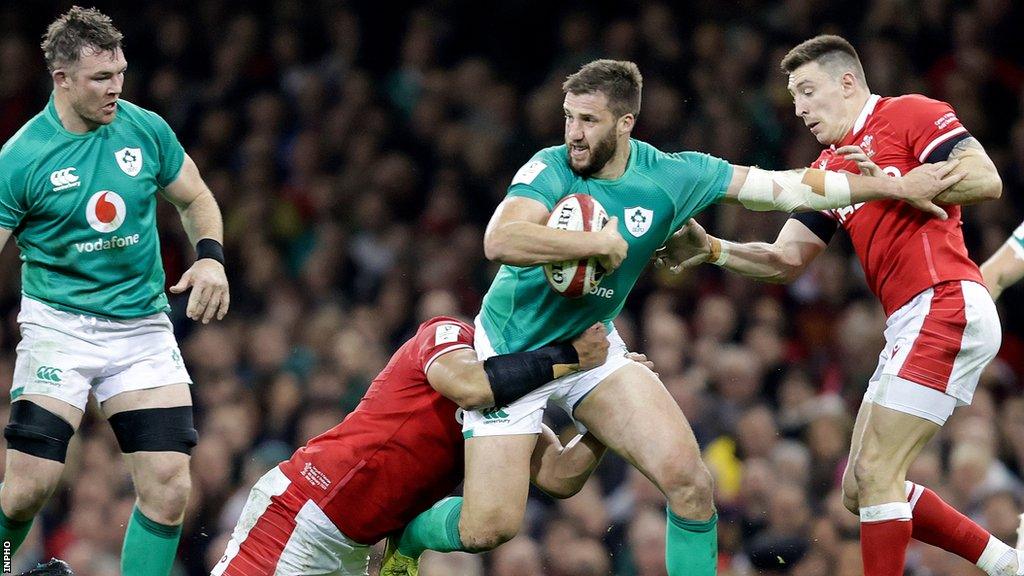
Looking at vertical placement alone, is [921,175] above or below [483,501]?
above

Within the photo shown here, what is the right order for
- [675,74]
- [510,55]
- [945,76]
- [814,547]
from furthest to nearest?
1. [510,55]
2. [675,74]
3. [945,76]
4. [814,547]

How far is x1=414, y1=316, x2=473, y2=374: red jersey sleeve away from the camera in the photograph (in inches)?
220

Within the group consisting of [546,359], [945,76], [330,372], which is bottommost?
[330,372]

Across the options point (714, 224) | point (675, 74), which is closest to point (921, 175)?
point (714, 224)

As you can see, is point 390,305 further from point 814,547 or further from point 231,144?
point 814,547

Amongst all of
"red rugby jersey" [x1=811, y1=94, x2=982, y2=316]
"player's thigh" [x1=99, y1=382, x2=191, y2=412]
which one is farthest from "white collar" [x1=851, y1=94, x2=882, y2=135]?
"player's thigh" [x1=99, y1=382, x2=191, y2=412]

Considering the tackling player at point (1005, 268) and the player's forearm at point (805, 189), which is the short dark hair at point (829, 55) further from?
the tackling player at point (1005, 268)

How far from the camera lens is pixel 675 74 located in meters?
9.86

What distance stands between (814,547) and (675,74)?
4.10 metres

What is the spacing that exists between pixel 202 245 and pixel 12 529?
4.67 feet

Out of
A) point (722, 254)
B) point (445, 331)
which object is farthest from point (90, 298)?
point (722, 254)

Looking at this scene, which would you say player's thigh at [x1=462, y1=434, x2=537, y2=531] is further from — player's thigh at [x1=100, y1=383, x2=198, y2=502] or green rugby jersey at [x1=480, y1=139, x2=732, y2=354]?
player's thigh at [x1=100, y1=383, x2=198, y2=502]

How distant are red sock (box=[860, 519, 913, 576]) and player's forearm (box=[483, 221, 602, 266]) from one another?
159 centimetres

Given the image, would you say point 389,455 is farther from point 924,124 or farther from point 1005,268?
point 1005,268
